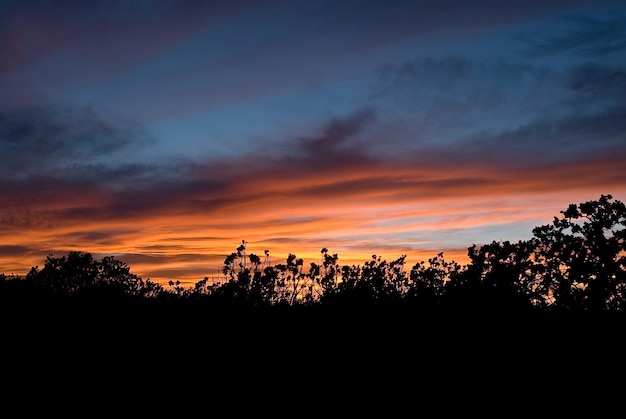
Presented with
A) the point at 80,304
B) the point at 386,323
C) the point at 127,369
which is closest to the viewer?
the point at 127,369

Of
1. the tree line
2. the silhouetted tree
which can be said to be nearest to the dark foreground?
the tree line

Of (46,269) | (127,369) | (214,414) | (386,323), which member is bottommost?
(214,414)

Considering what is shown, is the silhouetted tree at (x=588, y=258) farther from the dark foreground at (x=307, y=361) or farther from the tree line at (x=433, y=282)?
the dark foreground at (x=307, y=361)

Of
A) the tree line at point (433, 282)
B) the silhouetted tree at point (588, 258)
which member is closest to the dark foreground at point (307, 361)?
the tree line at point (433, 282)

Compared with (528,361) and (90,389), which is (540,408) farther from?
(90,389)

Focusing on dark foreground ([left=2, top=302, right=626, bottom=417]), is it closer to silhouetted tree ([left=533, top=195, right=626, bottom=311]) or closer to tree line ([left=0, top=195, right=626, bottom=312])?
tree line ([left=0, top=195, right=626, bottom=312])

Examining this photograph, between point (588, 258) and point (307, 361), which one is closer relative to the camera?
point (307, 361)

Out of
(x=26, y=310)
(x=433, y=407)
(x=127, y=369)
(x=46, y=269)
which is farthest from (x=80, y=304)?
(x=46, y=269)

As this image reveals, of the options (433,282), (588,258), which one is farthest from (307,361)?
(588,258)

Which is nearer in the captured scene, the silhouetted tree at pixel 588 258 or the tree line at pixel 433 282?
the tree line at pixel 433 282

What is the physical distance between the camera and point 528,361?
12.2 meters

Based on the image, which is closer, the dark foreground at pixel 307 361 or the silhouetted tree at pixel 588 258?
the dark foreground at pixel 307 361

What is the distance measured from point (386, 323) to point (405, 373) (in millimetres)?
2077

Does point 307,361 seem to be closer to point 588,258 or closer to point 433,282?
point 433,282
